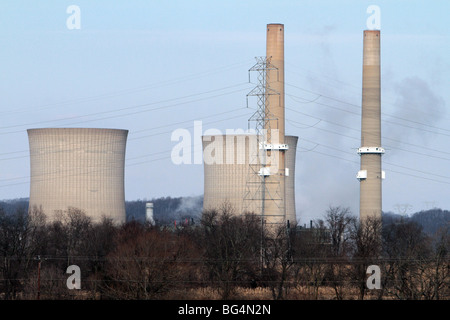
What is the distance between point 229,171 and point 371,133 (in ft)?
28.9

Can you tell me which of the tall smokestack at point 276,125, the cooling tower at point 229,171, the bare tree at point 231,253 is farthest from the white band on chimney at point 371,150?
the bare tree at point 231,253

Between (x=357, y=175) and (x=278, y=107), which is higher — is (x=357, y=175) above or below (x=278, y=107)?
below

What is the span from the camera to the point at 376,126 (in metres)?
42.2

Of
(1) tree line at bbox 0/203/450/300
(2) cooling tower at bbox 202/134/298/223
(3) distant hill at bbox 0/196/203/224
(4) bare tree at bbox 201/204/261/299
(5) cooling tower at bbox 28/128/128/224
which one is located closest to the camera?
(1) tree line at bbox 0/203/450/300

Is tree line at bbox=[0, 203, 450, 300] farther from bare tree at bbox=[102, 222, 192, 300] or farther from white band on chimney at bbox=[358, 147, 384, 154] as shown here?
white band on chimney at bbox=[358, 147, 384, 154]

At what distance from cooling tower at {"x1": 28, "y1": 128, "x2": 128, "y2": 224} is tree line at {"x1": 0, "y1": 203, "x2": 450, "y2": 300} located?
3.09 meters

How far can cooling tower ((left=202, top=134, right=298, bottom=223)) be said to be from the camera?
1812 inches

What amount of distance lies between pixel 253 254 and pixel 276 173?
766cm

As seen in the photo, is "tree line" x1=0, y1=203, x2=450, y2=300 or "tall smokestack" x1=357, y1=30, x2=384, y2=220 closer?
"tree line" x1=0, y1=203, x2=450, y2=300

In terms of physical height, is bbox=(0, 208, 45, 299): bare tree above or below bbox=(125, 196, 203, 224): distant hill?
below

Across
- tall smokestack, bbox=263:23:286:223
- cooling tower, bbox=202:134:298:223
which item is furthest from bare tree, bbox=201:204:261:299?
cooling tower, bbox=202:134:298:223

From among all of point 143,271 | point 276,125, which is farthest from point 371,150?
point 143,271
